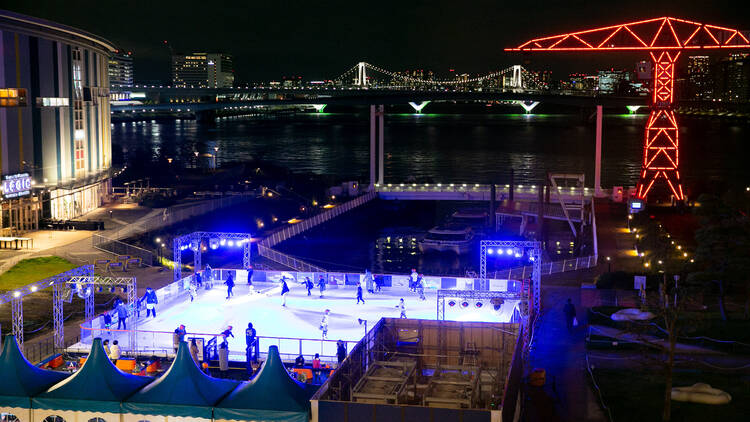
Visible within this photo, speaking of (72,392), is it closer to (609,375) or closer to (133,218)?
(609,375)

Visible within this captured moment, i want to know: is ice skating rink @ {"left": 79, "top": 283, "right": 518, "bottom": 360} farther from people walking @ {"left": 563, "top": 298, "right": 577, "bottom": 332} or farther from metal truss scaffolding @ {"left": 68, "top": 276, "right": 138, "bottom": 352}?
people walking @ {"left": 563, "top": 298, "right": 577, "bottom": 332}

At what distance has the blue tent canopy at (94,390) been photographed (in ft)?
36.8

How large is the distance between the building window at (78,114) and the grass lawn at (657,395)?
24120mm

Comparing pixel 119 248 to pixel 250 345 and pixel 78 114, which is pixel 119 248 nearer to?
pixel 78 114

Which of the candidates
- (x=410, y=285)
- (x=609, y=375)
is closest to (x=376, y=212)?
(x=410, y=285)

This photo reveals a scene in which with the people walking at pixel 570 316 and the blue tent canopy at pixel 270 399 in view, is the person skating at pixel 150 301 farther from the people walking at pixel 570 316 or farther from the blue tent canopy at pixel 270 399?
the people walking at pixel 570 316

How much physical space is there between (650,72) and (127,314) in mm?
31601

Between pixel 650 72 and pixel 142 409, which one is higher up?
pixel 650 72

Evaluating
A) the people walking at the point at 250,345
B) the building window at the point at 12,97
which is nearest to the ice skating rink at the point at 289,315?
the people walking at the point at 250,345

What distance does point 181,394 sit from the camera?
11133 millimetres

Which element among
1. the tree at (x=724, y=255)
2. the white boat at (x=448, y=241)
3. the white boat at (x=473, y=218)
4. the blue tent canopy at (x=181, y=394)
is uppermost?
the tree at (x=724, y=255)

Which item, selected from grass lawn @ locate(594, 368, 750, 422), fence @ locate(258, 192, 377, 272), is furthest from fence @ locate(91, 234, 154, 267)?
grass lawn @ locate(594, 368, 750, 422)

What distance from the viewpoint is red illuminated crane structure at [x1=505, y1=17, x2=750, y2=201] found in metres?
39.3

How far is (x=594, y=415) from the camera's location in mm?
13094
